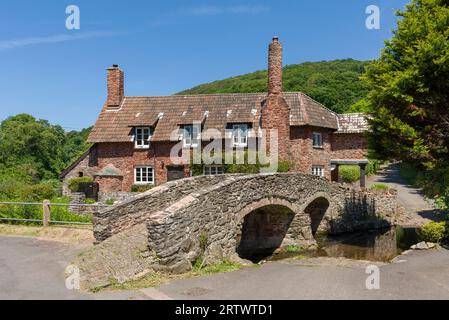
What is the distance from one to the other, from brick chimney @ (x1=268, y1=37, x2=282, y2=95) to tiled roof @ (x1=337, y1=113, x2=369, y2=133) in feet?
26.1

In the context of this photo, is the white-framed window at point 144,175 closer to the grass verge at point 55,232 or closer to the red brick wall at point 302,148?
the red brick wall at point 302,148

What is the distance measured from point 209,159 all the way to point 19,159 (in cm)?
3965

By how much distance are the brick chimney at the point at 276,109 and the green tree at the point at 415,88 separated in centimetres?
996

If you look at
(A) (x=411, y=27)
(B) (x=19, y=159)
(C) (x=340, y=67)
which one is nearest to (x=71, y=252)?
(A) (x=411, y=27)

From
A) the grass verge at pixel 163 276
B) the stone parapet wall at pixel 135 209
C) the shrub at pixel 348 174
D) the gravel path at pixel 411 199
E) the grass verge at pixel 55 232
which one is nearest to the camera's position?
the grass verge at pixel 163 276

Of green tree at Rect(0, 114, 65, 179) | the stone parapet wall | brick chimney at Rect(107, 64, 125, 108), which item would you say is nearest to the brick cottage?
brick chimney at Rect(107, 64, 125, 108)

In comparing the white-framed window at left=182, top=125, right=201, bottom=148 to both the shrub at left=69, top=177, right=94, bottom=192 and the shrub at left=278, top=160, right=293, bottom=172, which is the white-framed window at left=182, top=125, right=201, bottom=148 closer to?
the shrub at left=278, top=160, right=293, bottom=172

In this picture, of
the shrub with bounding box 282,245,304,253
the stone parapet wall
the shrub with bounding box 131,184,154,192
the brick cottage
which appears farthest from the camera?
the shrub with bounding box 131,184,154,192

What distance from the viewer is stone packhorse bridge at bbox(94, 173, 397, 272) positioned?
11.3m

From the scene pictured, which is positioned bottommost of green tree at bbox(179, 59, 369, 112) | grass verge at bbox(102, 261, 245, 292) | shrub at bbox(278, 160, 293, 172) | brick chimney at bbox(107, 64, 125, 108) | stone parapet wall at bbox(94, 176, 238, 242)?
grass verge at bbox(102, 261, 245, 292)

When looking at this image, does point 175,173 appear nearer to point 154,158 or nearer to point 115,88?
point 154,158

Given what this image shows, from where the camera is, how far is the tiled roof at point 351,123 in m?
33.2

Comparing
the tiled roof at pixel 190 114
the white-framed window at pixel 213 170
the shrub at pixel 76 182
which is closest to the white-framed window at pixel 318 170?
the tiled roof at pixel 190 114

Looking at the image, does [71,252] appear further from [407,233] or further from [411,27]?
[407,233]
